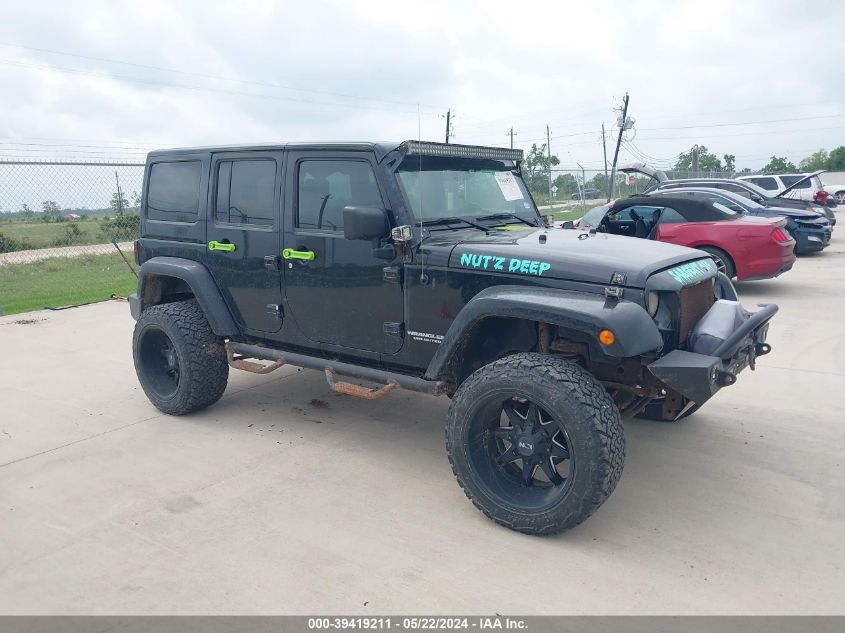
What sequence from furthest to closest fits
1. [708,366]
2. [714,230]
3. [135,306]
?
1. [714,230]
2. [135,306]
3. [708,366]

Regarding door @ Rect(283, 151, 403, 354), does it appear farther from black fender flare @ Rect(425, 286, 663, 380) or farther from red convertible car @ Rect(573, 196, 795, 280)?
red convertible car @ Rect(573, 196, 795, 280)

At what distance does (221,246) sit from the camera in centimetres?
495

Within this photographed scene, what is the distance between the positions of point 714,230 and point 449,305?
714cm

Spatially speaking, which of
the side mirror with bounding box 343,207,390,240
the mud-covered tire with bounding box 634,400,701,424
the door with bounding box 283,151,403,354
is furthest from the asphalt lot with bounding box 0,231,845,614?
the side mirror with bounding box 343,207,390,240

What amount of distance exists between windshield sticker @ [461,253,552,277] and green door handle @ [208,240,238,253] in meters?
1.80

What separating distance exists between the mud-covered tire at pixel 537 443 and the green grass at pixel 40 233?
13.4 meters

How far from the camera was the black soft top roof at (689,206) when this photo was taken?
10.1 m

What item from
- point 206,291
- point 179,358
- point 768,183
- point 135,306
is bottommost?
point 179,358

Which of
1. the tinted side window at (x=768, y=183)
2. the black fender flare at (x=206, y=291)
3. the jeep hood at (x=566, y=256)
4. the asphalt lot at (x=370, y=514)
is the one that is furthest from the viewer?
the tinted side window at (x=768, y=183)

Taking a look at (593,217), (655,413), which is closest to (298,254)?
(655,413)

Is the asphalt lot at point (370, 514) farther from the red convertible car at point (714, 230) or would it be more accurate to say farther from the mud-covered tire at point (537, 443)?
the red convertible car at point (714, 230)

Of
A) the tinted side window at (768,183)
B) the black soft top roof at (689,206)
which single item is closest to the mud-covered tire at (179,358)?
the black soft top roof at (689,206)

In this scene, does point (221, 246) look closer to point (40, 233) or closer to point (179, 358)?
point (179, 358)

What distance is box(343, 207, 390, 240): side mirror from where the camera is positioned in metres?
3.90
